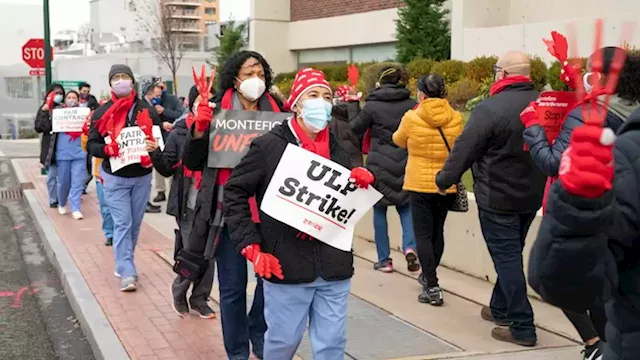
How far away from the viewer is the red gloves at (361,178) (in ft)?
14.1

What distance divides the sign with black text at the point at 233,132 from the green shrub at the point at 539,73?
9.62 metres

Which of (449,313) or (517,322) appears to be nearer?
(517,322)

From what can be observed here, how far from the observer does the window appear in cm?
5106

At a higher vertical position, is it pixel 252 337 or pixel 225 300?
pixel 225 300

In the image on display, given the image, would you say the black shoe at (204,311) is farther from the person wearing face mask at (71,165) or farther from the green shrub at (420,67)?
the green shrub at (420,67)

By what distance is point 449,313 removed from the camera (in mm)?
6668

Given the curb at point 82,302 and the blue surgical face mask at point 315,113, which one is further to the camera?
the curb at point 82,302

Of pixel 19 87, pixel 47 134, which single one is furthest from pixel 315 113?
pixel 19 87

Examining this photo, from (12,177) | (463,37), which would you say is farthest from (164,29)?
(463,37)

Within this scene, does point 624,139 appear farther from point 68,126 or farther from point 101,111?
point 68,126

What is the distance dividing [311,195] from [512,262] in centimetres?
201

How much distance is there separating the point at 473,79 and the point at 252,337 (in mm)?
11171

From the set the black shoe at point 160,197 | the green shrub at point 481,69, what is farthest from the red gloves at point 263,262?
the green shrub at point 481,69

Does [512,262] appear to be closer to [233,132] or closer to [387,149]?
[233,132]
